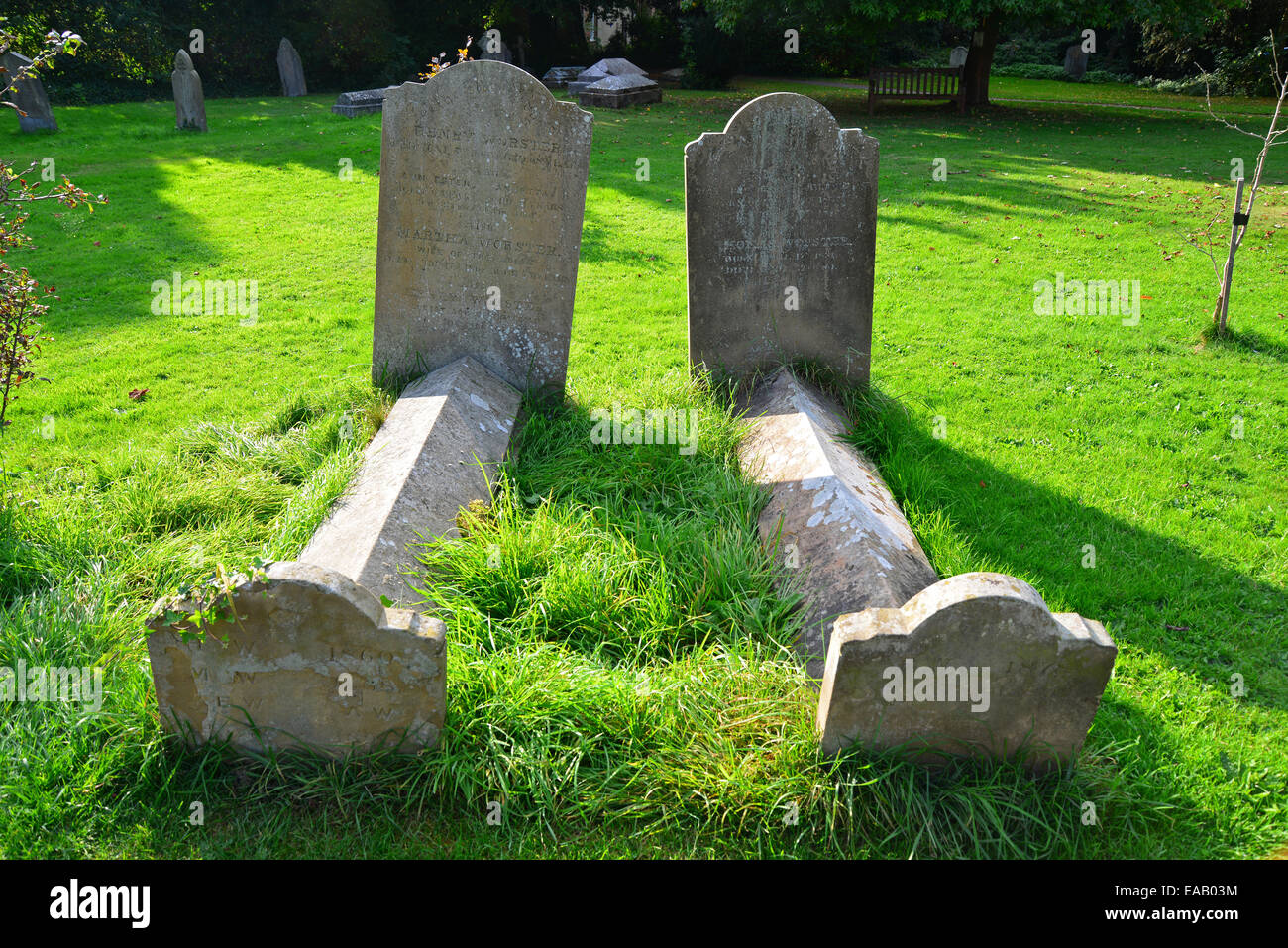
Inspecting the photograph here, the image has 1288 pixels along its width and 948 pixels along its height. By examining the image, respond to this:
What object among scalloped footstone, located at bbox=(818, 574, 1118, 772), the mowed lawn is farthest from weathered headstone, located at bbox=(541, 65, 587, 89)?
scalloped footstone, located at bbox=(818, 574, 1118, 772)

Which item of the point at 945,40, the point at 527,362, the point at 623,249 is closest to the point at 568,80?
the point at 623,249

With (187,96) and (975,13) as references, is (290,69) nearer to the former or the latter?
(187,96)

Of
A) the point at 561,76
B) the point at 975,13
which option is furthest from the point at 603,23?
the point at 975,13

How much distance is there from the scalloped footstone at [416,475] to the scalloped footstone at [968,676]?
1.84m

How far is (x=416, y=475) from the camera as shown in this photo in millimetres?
4312

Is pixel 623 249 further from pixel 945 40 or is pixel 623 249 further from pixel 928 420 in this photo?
pixel 945 40

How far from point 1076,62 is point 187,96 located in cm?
2761

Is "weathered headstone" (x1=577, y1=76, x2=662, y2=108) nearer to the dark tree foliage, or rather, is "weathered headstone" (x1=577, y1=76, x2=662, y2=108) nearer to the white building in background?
the dark tree foliage

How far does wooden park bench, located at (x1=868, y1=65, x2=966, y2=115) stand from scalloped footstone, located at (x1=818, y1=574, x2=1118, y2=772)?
63.6ft

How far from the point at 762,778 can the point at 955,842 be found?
0.65 m

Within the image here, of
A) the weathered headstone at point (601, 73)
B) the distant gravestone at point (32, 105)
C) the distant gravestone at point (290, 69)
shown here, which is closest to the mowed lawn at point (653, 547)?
the distant gravestone at point (32, 105)

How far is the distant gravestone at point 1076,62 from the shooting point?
97.0 ft

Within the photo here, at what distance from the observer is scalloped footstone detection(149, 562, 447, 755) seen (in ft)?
9.55

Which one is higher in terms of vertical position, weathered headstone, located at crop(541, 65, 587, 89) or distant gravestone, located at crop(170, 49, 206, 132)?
weathered headstone, located at crop(541, 65, 587, 89)
